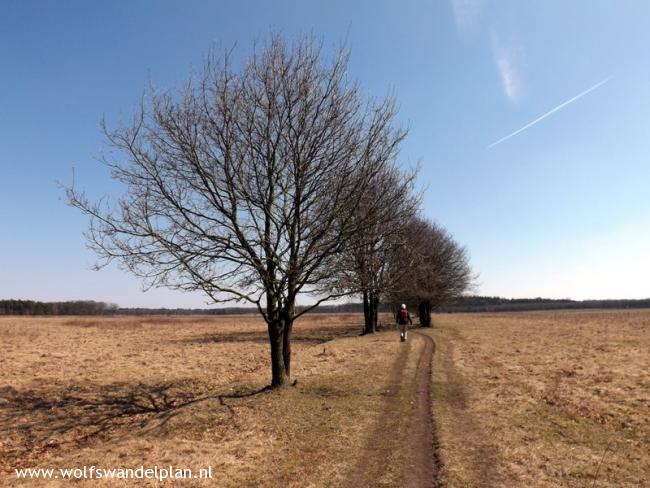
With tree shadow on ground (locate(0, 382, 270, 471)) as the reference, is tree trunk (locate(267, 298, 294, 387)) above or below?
above

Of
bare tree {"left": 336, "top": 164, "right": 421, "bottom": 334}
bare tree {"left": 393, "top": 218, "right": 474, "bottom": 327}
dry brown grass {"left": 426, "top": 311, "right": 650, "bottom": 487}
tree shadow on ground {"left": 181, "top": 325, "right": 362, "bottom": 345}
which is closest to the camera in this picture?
dry brown grass {"left": 426, "top": 311, "right": 650, "bottom": 487}

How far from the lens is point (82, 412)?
11812mm

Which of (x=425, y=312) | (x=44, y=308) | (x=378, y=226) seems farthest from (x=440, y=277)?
(x=44, y=308)

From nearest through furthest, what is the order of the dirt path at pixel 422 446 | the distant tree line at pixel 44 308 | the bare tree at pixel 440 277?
the dirt path at pixel 422 446
the bare tree at pixel 440 277
the distant tree line at pixel 44 308

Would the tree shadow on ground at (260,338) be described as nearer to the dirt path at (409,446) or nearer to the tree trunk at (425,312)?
the tree trunk at (425,312)

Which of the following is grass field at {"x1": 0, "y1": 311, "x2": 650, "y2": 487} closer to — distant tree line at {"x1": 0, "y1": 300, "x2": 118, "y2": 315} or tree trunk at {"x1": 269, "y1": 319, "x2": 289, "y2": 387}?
tree trunk at {"x1": 269, "y1": 319, "x2": 289, "y2": 387}

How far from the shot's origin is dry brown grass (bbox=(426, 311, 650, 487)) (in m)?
6.34

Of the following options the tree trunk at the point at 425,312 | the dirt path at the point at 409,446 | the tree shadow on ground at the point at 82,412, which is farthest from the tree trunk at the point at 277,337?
the tree trunk at the point at 425,312

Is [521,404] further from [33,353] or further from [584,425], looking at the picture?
[33,353]

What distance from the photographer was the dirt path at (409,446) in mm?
6246

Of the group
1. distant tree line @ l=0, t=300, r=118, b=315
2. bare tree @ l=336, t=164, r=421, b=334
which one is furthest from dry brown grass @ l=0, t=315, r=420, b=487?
distant tree line @ l=0, t=300, r=118, b=315

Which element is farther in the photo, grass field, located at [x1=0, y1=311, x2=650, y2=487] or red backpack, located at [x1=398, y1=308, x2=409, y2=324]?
red backpack, located at [x1=398, y1=308, x2=409, y2=324]

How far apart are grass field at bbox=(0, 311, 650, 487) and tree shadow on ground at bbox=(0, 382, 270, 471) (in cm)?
5

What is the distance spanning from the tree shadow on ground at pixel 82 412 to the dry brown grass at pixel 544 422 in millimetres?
5147
